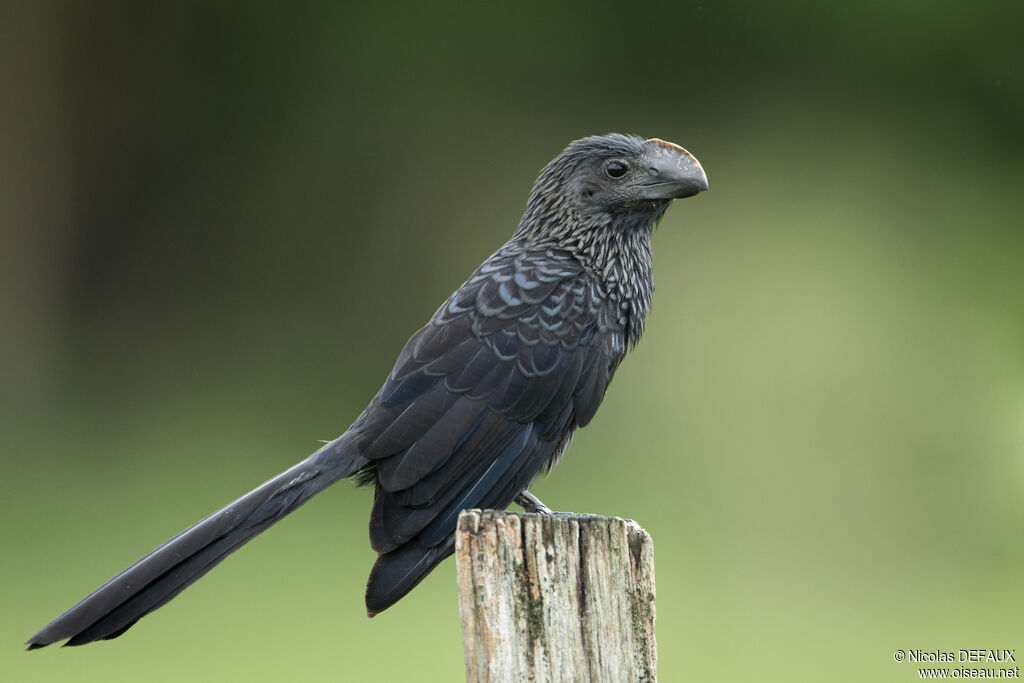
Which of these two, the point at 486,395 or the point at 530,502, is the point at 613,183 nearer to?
the point at 486,395

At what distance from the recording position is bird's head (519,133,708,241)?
314 cm

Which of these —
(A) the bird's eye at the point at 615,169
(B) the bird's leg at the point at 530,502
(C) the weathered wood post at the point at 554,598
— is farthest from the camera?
(A) the bird's eye at the point at 615,169

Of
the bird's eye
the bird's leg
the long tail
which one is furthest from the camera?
the bird's eye

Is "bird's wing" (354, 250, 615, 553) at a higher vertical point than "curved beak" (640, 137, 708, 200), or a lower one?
lower

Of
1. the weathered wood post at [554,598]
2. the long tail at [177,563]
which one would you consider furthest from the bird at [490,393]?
the weathered wood post at [554,598]

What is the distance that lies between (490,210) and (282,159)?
1626mm

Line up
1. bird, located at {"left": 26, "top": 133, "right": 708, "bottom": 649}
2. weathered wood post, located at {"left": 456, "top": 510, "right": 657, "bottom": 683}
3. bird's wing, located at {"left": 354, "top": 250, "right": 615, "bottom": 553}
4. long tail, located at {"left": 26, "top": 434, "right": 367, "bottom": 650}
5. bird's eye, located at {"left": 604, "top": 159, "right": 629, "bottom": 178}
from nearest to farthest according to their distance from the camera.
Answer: weathered wood post, located at {"left": 456, "top": 510, "right": 657, "bottom": 683}
long tail, located at {"left": 26, "top": 434, "right": 367, "bottom": 650}
bird, located at {"left": 26, "top": 133, "right": 708, "bottom": 649}
bird's wing, located at {"left": 354, "top": 250, "right": 615, "bottom": 553}
bird's eye, located at {"left": 604, "top": 159, "right": 629, "bottom": 178}

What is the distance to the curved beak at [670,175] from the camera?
311 cm

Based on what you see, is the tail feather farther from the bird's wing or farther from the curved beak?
the curved beak

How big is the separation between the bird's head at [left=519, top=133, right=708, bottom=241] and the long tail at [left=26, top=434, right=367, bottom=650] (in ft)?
3.78

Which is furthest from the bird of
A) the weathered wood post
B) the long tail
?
the weathered wood post

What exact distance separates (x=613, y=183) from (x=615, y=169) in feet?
0.14

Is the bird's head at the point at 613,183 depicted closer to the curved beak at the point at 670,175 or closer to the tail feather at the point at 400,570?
the curved beak at the point at 670,175

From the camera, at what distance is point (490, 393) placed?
2750 millimetres
